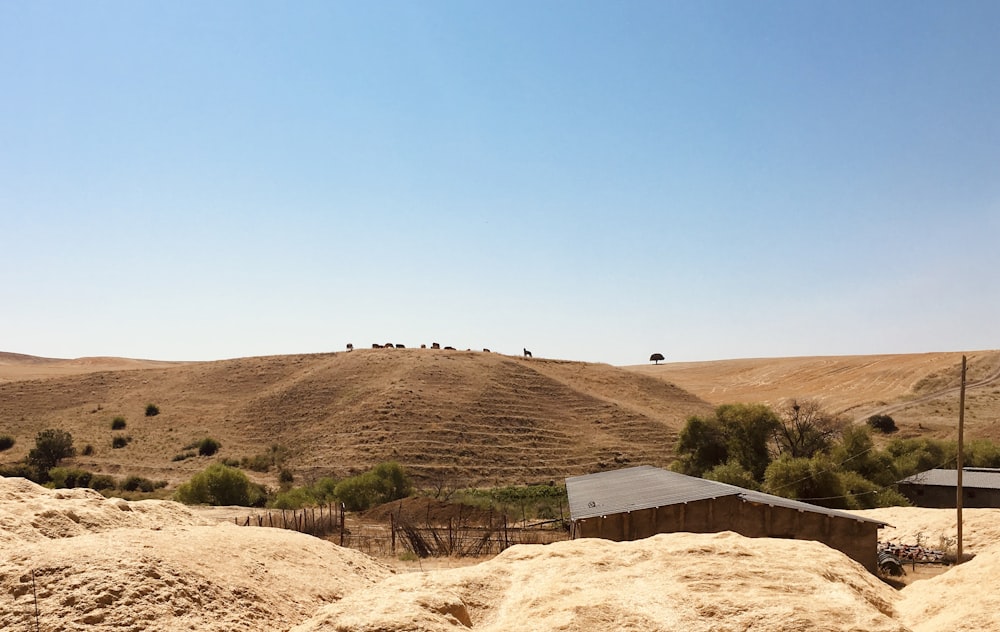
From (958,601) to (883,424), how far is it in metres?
67.7

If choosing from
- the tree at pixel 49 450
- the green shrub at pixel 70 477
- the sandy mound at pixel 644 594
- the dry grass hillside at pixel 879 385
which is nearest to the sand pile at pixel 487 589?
the sandy mound at pixel 644 594

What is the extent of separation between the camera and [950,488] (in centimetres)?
3778

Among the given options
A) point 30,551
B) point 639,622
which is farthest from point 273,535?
point 639,622

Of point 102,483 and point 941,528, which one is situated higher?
point 941,528

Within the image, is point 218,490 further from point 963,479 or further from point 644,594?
point 644,594

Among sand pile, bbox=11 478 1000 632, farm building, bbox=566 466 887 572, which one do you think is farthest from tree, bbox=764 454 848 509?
sand pile, bbox=11 478 1000 632

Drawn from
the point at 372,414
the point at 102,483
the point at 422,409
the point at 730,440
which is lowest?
the point at 102,483

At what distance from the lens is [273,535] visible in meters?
13.3

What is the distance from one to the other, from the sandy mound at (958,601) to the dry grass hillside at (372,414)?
4598 centimetres

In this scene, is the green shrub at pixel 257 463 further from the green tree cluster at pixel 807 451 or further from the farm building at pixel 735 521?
the farm building at pixel 735 521

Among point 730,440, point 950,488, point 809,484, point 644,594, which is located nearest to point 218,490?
point 730,440

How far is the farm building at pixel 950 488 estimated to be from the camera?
120ft

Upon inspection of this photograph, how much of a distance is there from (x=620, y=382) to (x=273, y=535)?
77.8 meters

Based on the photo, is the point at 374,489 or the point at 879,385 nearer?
the point at 374,489
